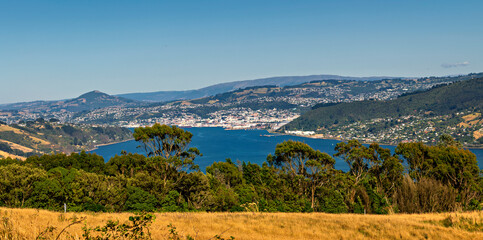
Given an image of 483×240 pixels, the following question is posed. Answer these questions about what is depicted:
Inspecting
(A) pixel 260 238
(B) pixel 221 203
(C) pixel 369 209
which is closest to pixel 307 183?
(C) pixel 369 209

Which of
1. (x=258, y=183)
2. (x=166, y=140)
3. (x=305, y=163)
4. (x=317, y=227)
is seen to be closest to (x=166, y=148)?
(x=166, y=140)

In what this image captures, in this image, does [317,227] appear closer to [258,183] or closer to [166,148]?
[166,148]

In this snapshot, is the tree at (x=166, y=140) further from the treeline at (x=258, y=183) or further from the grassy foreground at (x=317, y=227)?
the grassy foreground at (x=317, y=227)

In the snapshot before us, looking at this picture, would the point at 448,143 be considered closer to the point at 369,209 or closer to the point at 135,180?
the point at 369,209

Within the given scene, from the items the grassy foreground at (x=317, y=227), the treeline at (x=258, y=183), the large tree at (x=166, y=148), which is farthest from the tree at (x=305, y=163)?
the grassy foreground at (x=317, y=227)

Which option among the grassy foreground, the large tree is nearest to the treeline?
the large tree

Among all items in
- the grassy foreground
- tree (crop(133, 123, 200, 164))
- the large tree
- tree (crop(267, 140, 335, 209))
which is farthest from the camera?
tree (crop(267, 140, 335, 209))

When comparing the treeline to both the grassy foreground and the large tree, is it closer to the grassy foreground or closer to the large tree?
the large tree

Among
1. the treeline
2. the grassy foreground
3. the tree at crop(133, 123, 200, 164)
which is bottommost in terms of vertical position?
the treeline
